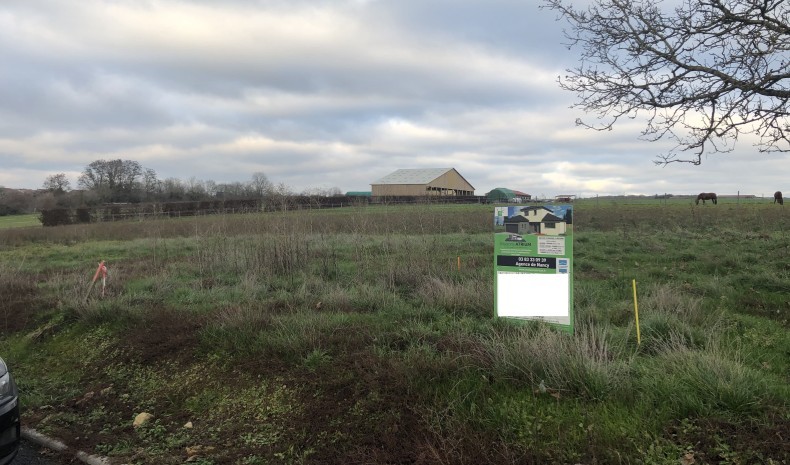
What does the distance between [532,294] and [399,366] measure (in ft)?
5.58

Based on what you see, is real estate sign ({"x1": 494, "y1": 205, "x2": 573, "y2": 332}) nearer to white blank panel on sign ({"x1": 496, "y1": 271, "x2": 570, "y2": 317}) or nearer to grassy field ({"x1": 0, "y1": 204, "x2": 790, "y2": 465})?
white blank panel on sign ({"x1": 496, "y1": 271, "x2": 570, "y2": 317})

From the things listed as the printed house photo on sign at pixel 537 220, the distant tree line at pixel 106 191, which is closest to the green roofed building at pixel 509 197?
the printed house photo on sign at pixel 537 220

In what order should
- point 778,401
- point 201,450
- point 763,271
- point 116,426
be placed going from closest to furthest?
point 778,401 < point 201,450 < point 116,426 < point 763,271

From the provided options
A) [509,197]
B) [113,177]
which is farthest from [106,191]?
[509,197]

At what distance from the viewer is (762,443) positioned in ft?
10.0

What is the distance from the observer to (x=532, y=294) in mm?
5141

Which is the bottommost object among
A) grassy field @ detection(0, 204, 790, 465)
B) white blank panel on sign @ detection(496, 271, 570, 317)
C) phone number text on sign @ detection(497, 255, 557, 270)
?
grassy field @ detection(0, 204, 790, 465)

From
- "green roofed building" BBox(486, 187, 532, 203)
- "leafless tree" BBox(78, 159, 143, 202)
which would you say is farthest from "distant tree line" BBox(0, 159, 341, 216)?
"green roofed building" BBox(486, 187, 532, 203)

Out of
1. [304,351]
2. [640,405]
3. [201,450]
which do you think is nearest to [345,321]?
[304,351]

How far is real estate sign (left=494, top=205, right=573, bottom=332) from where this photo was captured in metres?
4.93

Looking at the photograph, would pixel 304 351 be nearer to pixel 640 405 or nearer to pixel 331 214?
pixel 640 405

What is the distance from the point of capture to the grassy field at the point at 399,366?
137 inches

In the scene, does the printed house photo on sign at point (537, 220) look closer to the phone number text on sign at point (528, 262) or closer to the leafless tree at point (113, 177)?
the phone number text on sign at point (528, 262)

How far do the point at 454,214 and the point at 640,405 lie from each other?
23311 millimetres
